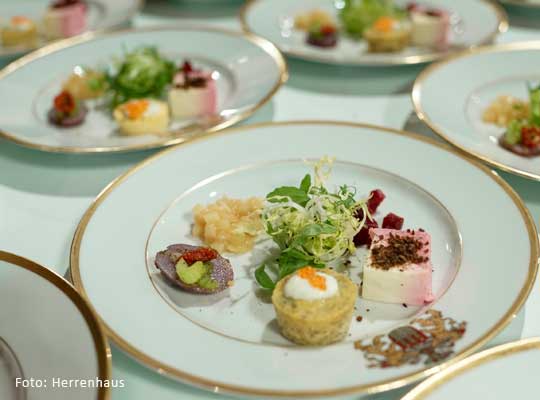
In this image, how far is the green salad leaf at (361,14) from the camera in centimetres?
352

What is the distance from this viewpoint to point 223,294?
193cm

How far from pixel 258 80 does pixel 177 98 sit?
40 centimetres

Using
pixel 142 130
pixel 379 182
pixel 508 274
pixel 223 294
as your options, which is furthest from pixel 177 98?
pixel 508 274

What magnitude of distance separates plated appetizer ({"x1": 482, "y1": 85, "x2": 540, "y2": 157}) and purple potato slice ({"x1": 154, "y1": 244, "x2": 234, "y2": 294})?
1277mm

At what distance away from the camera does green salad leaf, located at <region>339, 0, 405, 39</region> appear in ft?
11.5

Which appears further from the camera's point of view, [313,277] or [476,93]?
[476,93]

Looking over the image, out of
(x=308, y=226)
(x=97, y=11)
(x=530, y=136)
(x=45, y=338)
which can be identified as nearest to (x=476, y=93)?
(x=530, y=136)

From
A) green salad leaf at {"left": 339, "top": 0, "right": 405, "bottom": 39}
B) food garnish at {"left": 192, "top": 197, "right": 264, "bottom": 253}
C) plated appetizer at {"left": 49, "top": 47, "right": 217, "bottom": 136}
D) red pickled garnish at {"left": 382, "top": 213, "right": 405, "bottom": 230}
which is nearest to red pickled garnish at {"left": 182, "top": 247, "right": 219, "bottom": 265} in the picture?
food garnish at {"left": 192, "top": 197, "right": 264, "bottom": 253}

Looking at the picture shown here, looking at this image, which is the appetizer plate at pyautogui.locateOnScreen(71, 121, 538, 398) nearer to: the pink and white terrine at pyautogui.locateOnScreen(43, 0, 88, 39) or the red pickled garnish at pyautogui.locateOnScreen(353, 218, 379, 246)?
the red pickled garnish at pyautogui.locateOnScreen(353, 218, 379, 246)

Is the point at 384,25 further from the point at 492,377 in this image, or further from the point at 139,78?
the point at 492,377

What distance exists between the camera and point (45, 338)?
164 centimetres

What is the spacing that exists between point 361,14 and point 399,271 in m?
2.14

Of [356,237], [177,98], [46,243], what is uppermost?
[177,98]

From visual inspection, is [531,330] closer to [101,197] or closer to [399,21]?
[101,197]
